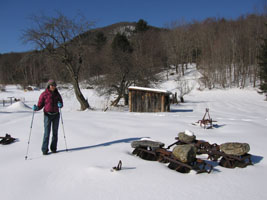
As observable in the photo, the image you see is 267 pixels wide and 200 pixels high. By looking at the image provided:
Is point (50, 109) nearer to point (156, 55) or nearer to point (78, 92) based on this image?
point (78, 92)

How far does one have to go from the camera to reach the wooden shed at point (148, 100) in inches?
634

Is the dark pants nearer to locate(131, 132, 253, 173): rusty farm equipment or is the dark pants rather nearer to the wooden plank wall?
locate(131, 132, 253, 173): rusty farm equipment

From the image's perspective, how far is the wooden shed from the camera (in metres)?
16.1

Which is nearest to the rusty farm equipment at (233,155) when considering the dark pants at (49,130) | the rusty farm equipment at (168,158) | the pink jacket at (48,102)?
the rusty farm equipment at (168,158)

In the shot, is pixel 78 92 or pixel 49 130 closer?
pixel 49 130

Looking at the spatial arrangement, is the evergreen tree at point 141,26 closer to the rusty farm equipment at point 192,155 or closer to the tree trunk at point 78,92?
the tree trunk at point 78,92

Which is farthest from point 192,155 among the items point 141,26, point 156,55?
point 141,26

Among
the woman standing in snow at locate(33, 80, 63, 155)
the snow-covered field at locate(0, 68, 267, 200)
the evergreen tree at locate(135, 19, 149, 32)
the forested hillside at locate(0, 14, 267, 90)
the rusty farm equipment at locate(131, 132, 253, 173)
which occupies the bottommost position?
the snow-covered field at locate(0, 68, 267, 200)

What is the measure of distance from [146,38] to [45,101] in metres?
51.8

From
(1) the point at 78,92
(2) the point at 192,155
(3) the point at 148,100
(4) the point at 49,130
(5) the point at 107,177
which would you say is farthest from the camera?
(1) the point at 78,92

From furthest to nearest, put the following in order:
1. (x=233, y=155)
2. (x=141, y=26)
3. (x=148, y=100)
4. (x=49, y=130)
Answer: (x=141, y=26) → (x=148, y=100) → (x=49, y=130) → (x=233, y=155)

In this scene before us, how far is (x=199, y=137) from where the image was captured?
671 cm

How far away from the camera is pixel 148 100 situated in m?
16.5

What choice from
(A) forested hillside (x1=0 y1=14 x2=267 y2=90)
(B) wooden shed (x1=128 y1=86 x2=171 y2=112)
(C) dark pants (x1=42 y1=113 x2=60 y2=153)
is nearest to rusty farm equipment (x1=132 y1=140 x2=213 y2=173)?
(C) dark pants (x1=42 y1=113 x2=60 y2=153)
